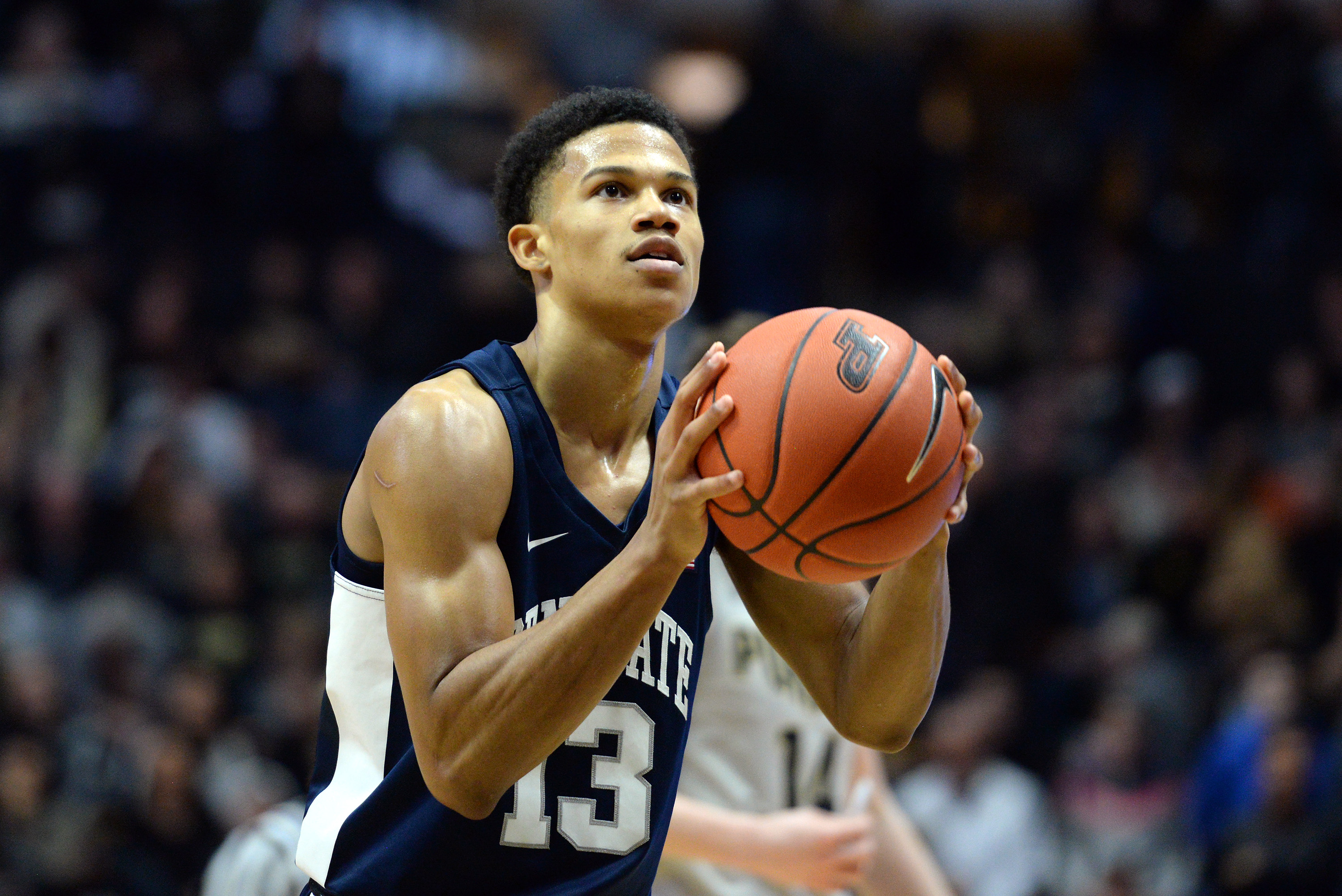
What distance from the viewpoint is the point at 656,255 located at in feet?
9.23

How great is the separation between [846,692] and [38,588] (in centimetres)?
649

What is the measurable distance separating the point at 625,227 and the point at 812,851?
1841 mm

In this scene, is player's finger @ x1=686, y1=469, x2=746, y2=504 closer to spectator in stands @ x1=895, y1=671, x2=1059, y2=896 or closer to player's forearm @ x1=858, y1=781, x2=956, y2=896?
player's forearm @ x1=858, y1=781, x2=956, y2=896

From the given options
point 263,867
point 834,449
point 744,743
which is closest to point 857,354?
point 834,449

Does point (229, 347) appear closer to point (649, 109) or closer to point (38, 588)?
point (38, 588)

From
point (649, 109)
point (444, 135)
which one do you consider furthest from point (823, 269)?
point (649, 109)

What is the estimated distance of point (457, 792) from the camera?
247cm

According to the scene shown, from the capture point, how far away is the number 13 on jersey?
8.98 ft

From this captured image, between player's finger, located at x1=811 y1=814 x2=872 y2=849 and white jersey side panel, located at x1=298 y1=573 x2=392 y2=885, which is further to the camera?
player's finger, located at x1=811 y1=814 x2=872 y2=849

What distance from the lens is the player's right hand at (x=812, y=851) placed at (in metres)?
3.94

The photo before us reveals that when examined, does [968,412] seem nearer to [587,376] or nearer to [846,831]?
[587,376]

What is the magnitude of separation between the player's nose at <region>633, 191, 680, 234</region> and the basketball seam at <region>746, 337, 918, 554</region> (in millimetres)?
533

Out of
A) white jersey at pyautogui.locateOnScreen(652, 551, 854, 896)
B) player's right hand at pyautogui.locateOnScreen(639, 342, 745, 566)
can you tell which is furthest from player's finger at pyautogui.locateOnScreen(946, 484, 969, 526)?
white jersey at pyautogui.locateOnScreen(652, 551, 854, 896)

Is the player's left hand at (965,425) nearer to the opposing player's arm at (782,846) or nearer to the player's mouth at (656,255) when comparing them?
the player's mouth at (656,255)
